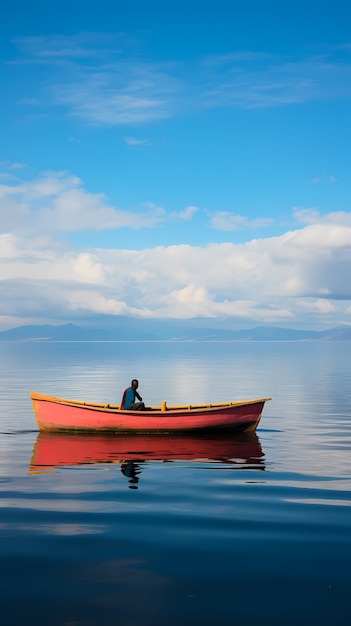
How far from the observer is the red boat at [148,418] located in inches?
1131

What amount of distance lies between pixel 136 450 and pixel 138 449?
0.90ft

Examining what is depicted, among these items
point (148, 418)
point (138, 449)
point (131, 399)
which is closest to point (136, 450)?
point (138, 449)

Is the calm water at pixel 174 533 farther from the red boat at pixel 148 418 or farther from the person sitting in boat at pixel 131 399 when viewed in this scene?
the person sitting in boat at pixel 131 399

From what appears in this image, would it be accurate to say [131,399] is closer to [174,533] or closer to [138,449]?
[138,449]

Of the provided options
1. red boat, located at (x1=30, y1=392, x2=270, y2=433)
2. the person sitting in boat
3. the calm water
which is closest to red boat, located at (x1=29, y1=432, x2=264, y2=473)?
the calm water

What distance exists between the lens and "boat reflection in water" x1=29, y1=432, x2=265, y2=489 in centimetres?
2234

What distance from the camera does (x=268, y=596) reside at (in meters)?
9.52

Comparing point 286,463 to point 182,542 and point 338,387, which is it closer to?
point 182,542

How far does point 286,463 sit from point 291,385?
141 feet

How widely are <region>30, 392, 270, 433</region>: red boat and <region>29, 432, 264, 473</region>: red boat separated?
355 mm

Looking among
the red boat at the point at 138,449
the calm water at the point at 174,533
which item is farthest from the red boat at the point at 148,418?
the calm water at the point at 174,533

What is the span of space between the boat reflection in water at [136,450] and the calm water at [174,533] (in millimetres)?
84

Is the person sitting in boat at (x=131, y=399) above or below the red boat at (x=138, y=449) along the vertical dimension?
above

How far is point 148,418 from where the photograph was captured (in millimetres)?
28719
